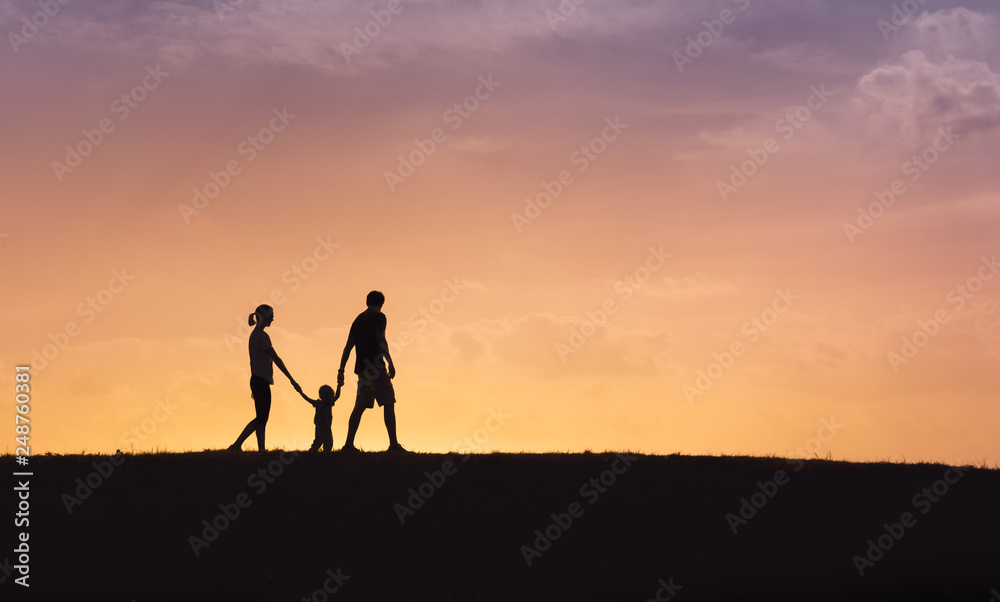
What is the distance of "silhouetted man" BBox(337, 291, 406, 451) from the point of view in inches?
739

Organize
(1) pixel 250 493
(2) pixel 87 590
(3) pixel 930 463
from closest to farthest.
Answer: (2) pixel 87 590 < (1) pixel 250 493 < (3) pixel 930 463

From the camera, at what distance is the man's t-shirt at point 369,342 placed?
61.7 feet

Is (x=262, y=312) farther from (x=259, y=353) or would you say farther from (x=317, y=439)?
(x=317, y=439)

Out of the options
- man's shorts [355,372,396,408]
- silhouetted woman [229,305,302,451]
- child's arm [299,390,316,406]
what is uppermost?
silhouetted woman [229,305,302,451]

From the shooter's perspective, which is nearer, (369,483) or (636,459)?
(369,483)

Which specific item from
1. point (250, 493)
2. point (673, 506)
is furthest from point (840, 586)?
point (250, 493)

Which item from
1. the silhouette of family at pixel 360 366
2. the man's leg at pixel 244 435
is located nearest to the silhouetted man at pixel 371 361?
the silhouette of family at pixel 360 366

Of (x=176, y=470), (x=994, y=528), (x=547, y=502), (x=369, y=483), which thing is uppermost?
(x=176, y=470)

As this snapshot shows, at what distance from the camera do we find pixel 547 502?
650 inches

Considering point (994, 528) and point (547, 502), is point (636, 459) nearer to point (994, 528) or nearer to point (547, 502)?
point (547, 502)

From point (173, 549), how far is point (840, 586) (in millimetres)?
9744

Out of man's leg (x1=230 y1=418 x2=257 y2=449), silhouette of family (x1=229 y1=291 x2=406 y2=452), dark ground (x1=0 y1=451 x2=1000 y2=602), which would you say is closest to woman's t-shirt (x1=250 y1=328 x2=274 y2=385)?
silhouette of family (x1=229 y1=291 x2=406 y2=452)

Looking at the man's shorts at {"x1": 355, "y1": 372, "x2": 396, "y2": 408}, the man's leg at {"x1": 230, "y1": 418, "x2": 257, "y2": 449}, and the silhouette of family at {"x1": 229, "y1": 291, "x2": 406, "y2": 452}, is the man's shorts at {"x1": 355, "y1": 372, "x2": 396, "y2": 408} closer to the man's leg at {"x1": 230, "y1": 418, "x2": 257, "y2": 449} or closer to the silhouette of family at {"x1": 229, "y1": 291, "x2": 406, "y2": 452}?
the silhouette of family at {"x1": 229, "y1": 291, "x2": 406, "y2": 452}

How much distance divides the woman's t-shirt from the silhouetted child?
1.16 metres
